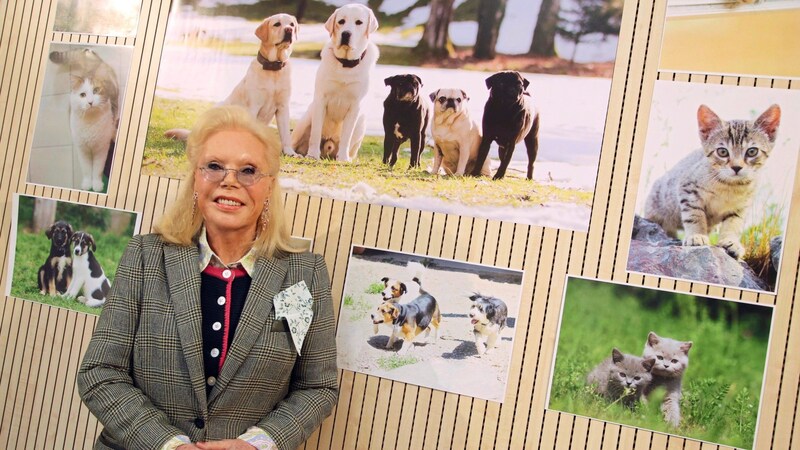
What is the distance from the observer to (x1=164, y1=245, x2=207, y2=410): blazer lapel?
2131mm

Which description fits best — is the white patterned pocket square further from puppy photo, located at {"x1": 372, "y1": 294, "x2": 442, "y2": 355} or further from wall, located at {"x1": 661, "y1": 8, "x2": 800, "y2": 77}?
wall, located at {"x1": 661, "y1": 8, "x2": 800, "y2": 77}

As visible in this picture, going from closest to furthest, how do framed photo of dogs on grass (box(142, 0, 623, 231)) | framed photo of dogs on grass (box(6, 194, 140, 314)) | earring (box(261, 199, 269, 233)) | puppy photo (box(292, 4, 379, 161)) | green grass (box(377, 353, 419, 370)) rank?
earring (box(261, 199, 269, 233)) < framed photo of dogs on grass (box(142, 0, 623, 231)) < green grass (box(377, 353, 419, 370)) < puppy photo (box(292, 4, 379, 161)) < framed photo of dogs on grass (box(6, 194, 140, 314))

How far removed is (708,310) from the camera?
7.57ft

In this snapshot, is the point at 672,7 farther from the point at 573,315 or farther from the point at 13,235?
the point at 13,235

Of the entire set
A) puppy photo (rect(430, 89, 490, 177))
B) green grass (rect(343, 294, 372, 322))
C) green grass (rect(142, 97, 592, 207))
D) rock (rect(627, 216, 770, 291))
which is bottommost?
green grass (rect(343, 294, 372, 322))

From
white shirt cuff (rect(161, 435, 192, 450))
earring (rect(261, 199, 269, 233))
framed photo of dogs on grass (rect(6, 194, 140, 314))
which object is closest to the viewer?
white shirt cuff (rect(161, 435, 192, 450))

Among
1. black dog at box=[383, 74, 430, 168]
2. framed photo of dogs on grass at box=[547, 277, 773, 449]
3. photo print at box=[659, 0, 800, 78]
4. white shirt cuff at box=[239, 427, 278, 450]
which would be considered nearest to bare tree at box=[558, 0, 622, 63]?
photo print at box=[659, 0, 800, 78]

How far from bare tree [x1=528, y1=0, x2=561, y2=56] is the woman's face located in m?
0.99

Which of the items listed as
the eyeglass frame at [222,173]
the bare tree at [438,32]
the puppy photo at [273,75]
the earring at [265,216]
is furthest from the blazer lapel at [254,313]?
the bare tree at [438,32]

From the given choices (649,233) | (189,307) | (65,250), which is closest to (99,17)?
(65,250)

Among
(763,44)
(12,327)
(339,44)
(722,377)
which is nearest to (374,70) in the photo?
(339,44)

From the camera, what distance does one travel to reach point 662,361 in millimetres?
2328

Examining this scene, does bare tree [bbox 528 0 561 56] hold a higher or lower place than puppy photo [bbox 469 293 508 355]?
higher

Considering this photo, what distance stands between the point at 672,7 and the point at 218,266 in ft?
5.40
